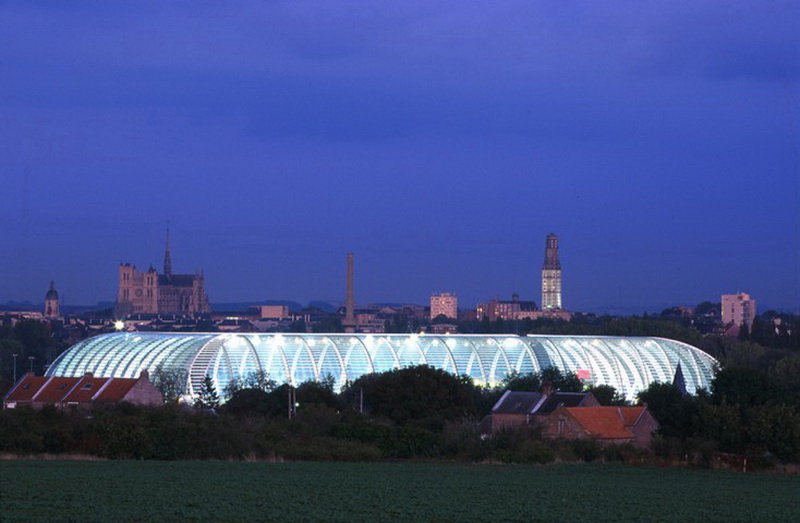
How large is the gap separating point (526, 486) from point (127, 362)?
220ft

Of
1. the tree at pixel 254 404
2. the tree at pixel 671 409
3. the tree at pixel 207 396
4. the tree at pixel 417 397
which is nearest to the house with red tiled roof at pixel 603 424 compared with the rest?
the tree at pixel 671 409

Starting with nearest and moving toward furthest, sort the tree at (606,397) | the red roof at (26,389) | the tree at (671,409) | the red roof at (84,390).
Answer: the tree at (671,409)
the red roof at (84,390)
the tree at (606,397)
the red roof at (26,389)

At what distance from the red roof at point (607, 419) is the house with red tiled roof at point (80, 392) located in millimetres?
23784

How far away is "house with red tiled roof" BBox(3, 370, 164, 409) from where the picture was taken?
77375 millimetres

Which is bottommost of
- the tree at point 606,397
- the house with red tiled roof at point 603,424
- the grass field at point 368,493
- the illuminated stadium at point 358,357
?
the grass field at point 368,493

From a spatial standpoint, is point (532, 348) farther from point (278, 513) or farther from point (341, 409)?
point (278, 513)

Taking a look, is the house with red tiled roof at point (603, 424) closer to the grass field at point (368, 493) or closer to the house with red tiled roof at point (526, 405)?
the house with red tiled roof at point (526, 405)

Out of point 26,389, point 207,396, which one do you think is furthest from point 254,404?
point 207,396

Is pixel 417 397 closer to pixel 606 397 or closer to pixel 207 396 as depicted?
pixel 606 397

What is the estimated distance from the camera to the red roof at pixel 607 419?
6219 cm

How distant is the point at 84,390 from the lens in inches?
3177

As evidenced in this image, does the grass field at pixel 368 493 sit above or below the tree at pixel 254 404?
below

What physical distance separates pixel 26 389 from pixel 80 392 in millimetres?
5248

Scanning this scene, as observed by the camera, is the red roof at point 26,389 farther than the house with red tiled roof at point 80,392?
Yes
